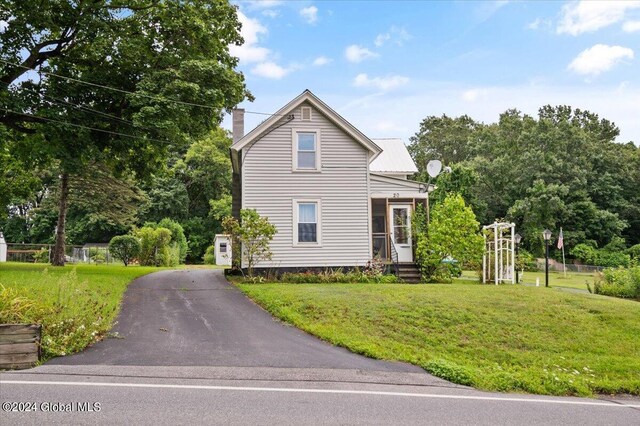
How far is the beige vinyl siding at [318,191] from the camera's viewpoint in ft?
58.7

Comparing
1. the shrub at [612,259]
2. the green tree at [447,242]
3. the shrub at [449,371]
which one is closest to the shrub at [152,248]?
the green tree at [447,242]

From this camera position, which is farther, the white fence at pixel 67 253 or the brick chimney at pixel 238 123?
the white fence at pixel 67 253

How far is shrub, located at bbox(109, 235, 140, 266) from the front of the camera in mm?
29938

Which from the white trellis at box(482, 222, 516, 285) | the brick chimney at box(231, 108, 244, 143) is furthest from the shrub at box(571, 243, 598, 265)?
the brick chimney at box(231, 108, 244, 143)

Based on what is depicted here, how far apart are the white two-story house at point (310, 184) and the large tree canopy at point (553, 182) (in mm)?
22850

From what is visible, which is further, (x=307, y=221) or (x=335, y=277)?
(x=307, y=221)

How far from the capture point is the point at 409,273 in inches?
735

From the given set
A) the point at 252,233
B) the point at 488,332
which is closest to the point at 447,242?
the point at 252,233

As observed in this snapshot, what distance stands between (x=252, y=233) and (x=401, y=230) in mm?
6830

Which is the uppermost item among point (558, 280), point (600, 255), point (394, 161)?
point (394, 161)

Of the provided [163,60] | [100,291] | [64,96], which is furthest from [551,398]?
[64,96]

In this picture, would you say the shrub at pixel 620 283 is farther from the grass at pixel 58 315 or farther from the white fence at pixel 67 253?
the white fence at pixel 67 253

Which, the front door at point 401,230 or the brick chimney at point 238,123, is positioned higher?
the brick chimney at point 238,123

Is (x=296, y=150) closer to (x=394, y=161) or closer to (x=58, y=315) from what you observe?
(x=394, y=161)
